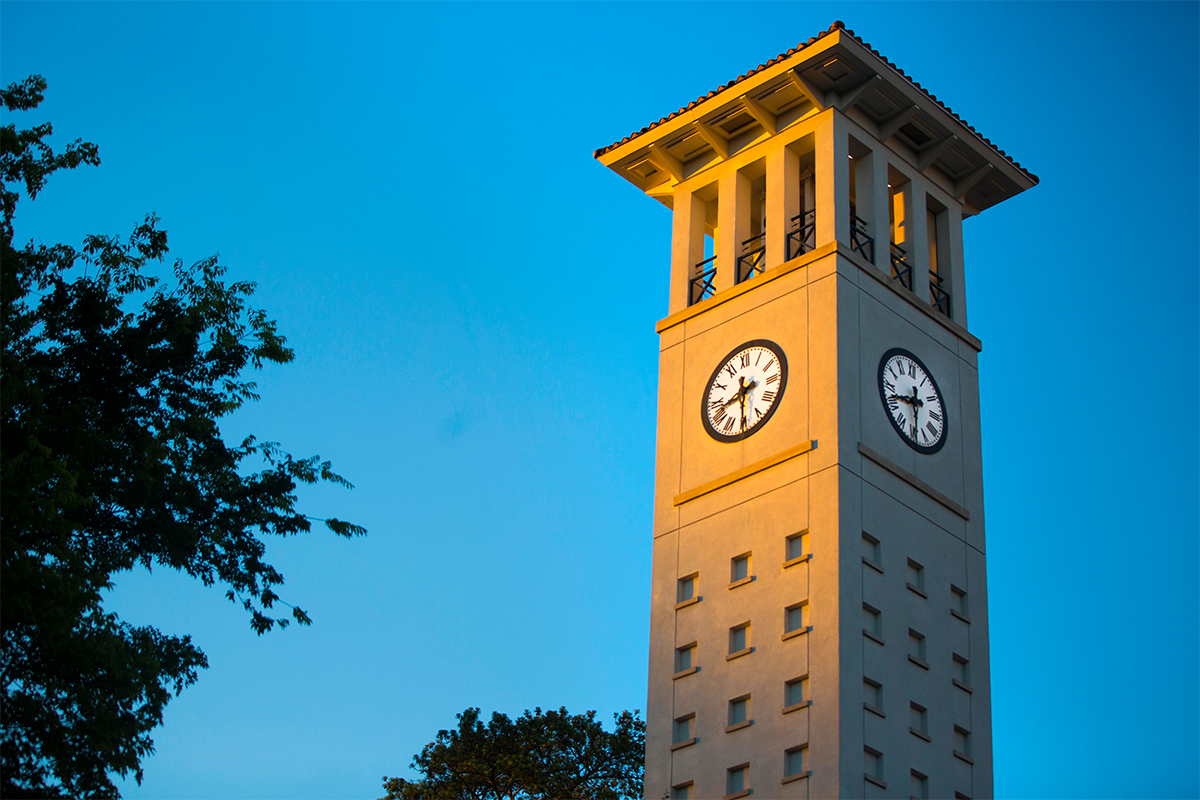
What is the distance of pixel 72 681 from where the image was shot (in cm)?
2394

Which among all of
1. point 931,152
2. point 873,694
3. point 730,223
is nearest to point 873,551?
point 873,694

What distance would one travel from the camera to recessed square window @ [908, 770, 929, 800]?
32750 millimetres

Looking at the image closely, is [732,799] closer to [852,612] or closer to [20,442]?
[852,612]

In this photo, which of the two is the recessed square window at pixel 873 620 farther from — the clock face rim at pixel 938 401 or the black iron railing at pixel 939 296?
the black iron railing at pixel 939 296

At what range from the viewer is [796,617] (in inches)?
1330

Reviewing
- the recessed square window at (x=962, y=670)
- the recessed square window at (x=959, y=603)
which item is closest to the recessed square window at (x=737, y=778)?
the recessed square window at (x=962, y=670)

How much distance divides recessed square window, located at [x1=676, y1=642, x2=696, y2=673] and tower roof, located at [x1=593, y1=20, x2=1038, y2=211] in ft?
44.8

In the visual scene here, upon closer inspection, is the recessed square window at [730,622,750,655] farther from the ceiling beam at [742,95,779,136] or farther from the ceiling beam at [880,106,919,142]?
the ceiling beam at [880,106,919,142]

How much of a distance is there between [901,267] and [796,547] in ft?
32.4

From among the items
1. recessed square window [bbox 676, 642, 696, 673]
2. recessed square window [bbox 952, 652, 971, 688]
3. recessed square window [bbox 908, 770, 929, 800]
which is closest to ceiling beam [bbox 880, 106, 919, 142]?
recessed square window [bbox 952, 652, 971, 688]

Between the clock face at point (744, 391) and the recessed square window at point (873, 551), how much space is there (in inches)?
151

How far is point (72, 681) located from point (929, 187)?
2666 centimetres

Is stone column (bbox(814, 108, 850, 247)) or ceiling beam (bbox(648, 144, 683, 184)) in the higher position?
ceiling beam (bbox(648, 144, 683, 184))

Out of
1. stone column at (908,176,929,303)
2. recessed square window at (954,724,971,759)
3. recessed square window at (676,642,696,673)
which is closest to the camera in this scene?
recessed square window at (954,724,971,759)
